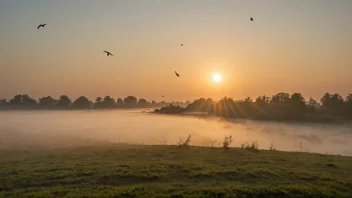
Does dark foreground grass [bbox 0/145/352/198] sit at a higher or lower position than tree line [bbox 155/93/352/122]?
lower

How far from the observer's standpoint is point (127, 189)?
1909 centimetres

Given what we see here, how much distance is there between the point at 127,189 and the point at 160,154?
13413 mm

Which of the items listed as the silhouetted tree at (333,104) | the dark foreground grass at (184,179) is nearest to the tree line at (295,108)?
the silhouetted tree at (333,104)

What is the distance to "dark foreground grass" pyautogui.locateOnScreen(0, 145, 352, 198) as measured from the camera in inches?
737

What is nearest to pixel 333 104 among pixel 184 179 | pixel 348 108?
pixel 348 108

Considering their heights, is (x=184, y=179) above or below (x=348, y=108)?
below

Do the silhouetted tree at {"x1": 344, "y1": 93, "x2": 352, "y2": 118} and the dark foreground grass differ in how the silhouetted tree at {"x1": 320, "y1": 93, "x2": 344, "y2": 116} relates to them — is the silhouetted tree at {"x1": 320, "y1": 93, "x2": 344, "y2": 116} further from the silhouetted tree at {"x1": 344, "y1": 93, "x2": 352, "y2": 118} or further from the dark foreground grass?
the dark foreground grass

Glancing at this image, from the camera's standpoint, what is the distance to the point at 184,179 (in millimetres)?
21875

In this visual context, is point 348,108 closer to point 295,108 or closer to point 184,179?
point 295,108

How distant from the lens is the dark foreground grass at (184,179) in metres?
18.7

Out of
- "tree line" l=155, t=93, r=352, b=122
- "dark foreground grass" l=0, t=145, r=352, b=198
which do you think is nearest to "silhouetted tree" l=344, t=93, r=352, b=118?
"tree line" l=155, t=93, r=352, b=122

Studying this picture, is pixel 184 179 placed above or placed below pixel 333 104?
below

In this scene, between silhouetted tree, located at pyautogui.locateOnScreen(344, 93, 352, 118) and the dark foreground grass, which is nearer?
the dark foreground grass

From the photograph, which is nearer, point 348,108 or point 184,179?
point 184,179
